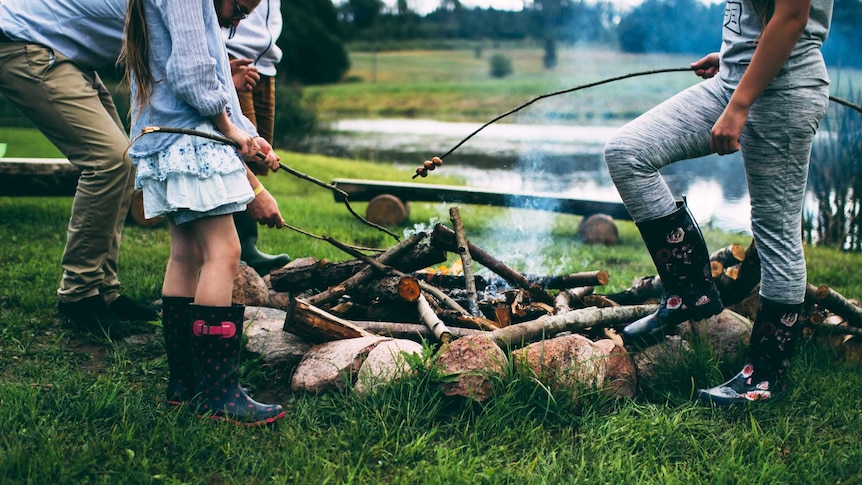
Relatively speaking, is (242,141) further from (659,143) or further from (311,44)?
(311,44)

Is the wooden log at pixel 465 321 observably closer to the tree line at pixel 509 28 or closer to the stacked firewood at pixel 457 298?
the stacked firewood at pixel 457 298

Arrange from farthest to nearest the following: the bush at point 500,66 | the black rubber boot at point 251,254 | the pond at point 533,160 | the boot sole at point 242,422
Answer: the bush at point 500,66, the pond at point 533,160, the black rubber boot at point 251,254, the boot sole at point 242,422

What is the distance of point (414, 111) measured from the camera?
25.5 m

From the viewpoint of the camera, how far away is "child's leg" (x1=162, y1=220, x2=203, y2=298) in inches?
110

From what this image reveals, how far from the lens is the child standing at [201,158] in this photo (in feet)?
8.04

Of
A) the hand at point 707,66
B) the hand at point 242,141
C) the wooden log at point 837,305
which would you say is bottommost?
the wooden log at point 837,305

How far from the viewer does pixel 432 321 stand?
3.22 m

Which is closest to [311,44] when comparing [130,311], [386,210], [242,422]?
[386,210]

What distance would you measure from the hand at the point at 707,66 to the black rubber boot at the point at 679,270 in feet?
2.13

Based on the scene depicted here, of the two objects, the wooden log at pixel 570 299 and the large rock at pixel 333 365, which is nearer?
the large rock at pixel 333 365

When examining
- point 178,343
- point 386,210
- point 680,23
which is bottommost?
point 386,210

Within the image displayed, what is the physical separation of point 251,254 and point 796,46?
337cm

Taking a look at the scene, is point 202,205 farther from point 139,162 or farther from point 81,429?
point 81,429

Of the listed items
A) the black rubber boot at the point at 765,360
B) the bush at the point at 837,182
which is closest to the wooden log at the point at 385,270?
the black rubber boot at the point at 765,360
